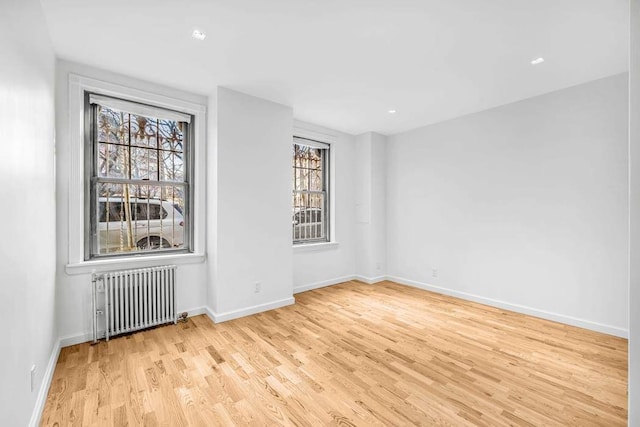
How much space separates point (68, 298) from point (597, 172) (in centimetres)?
557

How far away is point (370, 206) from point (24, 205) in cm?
430

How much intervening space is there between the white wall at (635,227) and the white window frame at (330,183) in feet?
11.8

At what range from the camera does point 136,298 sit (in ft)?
9.58

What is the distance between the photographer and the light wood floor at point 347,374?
5.86 ft

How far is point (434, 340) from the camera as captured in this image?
2.83 metres

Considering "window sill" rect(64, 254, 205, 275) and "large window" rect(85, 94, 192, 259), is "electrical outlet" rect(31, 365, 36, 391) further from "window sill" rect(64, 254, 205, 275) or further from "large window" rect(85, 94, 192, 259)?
"large window" rect(85, 94, 192, 259)

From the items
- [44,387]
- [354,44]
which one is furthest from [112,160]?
[354,44]

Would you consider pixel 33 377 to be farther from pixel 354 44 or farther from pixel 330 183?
pixel 330 183

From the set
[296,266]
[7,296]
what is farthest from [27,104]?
[296,266]

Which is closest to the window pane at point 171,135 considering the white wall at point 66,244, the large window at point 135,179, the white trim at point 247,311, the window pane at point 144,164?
the large window at point 135,179

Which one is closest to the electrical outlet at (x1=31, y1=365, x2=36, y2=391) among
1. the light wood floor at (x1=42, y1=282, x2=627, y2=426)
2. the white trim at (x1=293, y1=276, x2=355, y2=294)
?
the light wood floor at (x1=42, y1=282, x2=627, y2=426)

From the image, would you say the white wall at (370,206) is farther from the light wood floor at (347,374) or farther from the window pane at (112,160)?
the window pane at (112,160)

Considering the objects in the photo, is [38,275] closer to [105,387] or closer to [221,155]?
[105,387]

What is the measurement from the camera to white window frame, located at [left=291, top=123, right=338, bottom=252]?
451 centimetres
